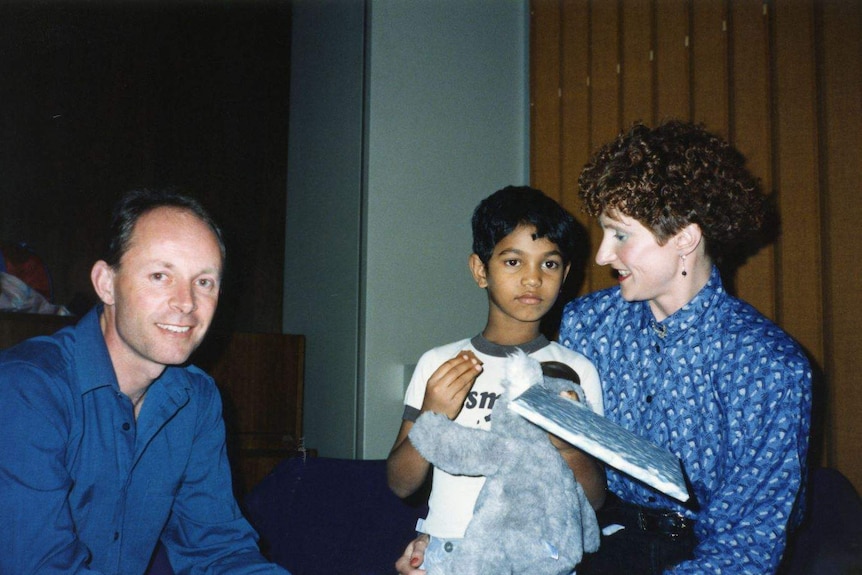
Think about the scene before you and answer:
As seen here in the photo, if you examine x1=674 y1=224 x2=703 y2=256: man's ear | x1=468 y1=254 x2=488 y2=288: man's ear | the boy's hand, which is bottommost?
the boy's hand

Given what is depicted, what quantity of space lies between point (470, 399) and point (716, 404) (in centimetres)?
66

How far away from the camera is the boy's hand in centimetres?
126

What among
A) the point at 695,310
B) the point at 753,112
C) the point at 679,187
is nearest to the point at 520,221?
the point at 679,187

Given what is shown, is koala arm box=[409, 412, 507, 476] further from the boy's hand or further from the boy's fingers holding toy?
the boy's fingers holding toy

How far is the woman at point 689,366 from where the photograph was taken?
143 centimetres

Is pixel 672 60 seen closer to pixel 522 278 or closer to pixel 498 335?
pixel 522 278

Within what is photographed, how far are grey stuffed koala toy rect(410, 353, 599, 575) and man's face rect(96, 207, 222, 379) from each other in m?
0.68

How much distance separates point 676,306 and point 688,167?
400 millimetres

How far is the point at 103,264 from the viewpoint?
1505 mm

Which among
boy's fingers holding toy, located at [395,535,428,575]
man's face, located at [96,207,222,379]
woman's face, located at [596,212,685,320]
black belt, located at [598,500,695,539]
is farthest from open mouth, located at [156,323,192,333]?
black belt, located at [598,500,695,539]

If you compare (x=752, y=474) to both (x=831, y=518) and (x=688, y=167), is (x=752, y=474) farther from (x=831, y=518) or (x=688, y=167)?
(x=688, y=167)

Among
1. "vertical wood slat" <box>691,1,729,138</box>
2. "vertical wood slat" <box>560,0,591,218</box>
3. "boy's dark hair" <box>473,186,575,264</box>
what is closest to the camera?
"boy's dark hair" <box>473,186,575,264</box>

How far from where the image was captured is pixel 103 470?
142 centimetres

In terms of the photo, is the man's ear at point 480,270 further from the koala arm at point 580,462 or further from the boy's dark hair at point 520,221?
the koala arm at point 580,462
